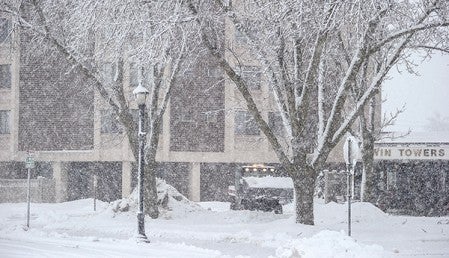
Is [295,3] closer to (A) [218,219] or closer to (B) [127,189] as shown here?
(A) [218,219]

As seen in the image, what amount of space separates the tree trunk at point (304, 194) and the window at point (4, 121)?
27.9 meters

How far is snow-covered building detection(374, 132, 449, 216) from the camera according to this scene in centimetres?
3322

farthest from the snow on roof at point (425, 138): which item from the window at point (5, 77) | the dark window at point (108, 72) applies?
the window at point (5, 77)

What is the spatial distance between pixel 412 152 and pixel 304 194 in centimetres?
1758

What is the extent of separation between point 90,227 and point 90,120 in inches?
784

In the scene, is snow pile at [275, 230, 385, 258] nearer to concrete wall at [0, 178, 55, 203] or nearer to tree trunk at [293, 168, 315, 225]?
tree trunk at [293, 168, 315, 225]

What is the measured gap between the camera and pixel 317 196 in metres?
→ 35.5

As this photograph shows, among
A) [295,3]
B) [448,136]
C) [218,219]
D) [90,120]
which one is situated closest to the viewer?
[295,3]

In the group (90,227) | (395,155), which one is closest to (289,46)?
(90,227)

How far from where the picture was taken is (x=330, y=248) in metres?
11.7

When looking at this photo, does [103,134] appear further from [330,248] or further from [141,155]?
[330,248]

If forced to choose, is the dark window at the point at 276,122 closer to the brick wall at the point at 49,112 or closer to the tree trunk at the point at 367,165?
the brick wall at the point at 49,112

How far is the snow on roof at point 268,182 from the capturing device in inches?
1057

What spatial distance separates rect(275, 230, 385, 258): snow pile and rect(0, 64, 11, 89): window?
107 ft
